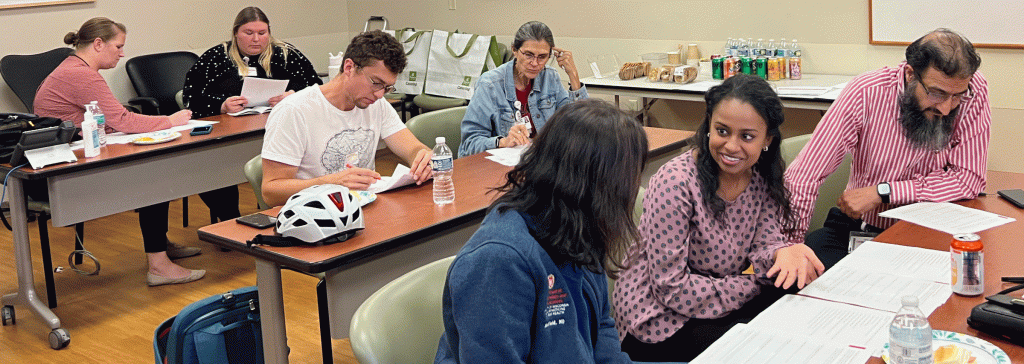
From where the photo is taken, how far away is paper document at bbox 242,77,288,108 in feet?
15.2

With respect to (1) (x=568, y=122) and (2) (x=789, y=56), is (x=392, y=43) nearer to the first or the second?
(1) (x=568, y=122)

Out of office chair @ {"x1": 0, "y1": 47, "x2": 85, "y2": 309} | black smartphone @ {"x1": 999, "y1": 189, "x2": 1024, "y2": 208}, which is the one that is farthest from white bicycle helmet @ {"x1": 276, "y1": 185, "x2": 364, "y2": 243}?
office chair @ {"x1": 0, "y1": 47, "x2": 85, "y2": 309}

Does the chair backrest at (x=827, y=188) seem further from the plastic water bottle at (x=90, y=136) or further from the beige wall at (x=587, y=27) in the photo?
the plastic water bottle at (x=90, y=136)

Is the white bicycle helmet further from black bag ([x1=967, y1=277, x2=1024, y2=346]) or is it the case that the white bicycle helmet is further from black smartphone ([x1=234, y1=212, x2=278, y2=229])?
black bag ([x1=967, y1=277, x2=1024, y2=346])

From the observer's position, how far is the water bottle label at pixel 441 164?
287cm

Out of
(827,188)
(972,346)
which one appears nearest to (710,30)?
(827,188)

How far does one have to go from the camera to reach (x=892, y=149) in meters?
2.81

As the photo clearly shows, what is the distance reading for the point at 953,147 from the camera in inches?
110

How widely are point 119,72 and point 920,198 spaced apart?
198 inches

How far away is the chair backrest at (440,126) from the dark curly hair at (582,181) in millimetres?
2095

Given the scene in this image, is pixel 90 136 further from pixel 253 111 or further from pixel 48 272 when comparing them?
pixel 253 111

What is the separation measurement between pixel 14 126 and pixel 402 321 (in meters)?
2.64

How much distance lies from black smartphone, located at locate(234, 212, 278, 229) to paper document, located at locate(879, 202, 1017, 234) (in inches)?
69.0

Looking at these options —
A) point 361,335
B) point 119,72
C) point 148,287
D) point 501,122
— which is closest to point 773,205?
point 361,335
